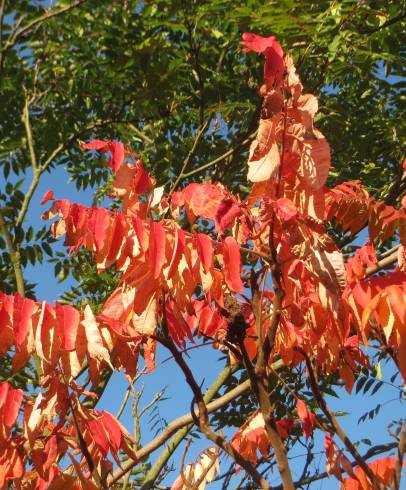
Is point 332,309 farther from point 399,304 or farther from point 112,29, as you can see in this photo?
point 112,29

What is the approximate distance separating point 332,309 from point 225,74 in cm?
338

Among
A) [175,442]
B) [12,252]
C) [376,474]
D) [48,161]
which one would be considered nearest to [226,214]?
[376,474]

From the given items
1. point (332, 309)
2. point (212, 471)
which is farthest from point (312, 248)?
point (212, 471)

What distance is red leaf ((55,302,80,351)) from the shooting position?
222 centimetres

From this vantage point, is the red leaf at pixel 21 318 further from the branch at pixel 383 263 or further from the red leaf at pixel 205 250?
the branch at pixel 383 263

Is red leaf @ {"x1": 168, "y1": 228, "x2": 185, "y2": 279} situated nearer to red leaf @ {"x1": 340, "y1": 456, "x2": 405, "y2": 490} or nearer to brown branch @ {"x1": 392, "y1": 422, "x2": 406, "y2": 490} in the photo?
brown branch @ {"x1": 392, "y1": 422, "x2": 406, "y2": 490}

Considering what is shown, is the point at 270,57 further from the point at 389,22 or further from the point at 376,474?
the point at 389,22

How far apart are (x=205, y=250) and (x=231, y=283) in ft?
0.47

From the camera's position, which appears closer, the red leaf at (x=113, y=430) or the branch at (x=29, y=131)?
the red leaf at (x=113, y=430)

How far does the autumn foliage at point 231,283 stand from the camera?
1.96 m

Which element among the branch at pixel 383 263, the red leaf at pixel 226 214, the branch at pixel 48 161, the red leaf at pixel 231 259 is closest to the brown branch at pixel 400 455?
the red leaf at pixel 231 259

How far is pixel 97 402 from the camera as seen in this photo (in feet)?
14.6

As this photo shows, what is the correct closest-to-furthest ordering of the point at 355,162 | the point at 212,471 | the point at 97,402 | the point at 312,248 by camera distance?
the point at 312,248, the point at 212,471, the point at 97,402, the point at 355,162

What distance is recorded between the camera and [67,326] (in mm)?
2229
